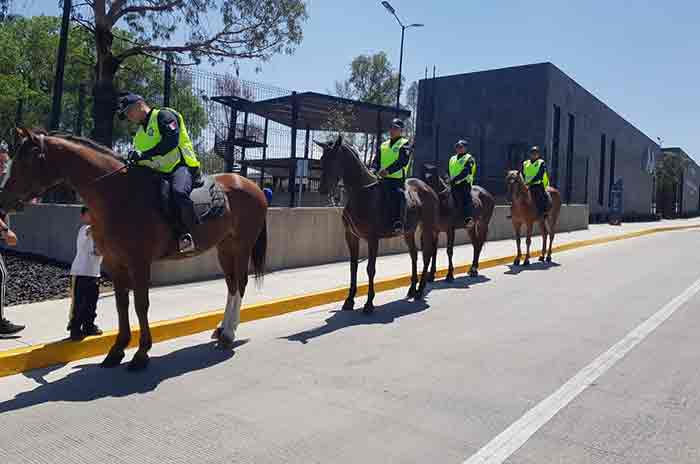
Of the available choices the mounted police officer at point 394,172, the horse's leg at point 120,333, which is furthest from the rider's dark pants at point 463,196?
the horse's leg at point 120,333

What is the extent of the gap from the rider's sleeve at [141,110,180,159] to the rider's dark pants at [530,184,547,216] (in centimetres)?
1065

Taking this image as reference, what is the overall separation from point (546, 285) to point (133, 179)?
820 cm

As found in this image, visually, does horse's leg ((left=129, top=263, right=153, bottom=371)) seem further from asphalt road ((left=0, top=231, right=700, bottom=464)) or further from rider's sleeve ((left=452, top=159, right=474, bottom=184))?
rider's sleeve ((left=452, top=159, right=474, bottom=184))

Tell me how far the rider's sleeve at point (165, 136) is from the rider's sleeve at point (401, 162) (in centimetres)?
374

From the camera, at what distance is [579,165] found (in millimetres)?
40875

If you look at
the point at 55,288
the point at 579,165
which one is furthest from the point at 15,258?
the point at 579,165

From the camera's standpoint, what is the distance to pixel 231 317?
6.60 m

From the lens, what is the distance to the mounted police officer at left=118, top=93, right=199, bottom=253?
5633 millimetres

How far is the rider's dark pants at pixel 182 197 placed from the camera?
5.63m

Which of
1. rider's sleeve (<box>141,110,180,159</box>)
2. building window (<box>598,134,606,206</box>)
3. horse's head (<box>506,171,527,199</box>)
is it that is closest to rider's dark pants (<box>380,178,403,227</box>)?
rider's sleeve (<box>141,110,180,159</box>)

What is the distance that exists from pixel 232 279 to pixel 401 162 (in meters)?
3.21

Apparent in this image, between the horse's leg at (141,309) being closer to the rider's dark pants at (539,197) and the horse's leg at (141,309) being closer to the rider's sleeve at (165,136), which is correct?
the rider's sleeve at (165,136)

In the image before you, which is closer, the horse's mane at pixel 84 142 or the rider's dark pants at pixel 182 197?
the horse's mane at pixel 84 142

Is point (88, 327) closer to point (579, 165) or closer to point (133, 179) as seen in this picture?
point (133, 179)
